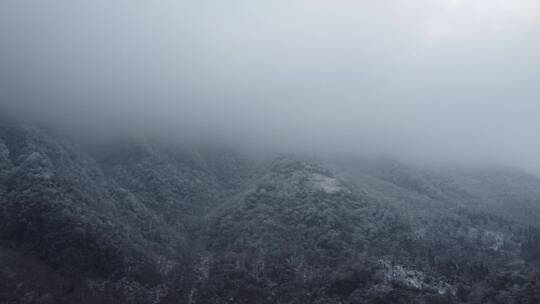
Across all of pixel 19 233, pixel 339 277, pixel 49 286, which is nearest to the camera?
pixel 49 286

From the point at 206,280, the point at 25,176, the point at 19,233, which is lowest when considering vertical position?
the point at 206,280

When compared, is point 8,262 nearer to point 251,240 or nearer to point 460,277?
point 251,240

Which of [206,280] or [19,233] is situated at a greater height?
[19,233]

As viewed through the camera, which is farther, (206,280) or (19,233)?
(206,280)

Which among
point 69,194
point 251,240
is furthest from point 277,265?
point 69,194

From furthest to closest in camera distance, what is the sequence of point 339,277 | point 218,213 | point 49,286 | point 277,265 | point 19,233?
point 218,213, point 277,265, point 339,277, point 19,233, point 49,286

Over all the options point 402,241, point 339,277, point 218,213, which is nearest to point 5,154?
point 218,213
